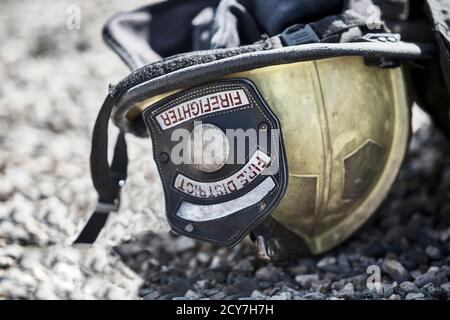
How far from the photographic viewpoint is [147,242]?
6.92ft

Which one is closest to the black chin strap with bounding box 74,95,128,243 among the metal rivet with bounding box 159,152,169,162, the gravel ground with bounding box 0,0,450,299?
the gravel ground with bounding box 0,0,450,299

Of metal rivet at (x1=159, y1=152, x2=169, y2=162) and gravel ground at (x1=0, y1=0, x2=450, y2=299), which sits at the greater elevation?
metal rivet at (x1=159, y1=152, x2=169, y2=162)

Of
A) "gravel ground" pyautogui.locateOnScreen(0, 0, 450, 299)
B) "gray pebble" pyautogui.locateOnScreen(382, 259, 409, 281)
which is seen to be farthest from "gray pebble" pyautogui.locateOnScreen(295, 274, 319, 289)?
"gray pebble" pyautogui.locateOnScreen(382, 259, 409, 281)

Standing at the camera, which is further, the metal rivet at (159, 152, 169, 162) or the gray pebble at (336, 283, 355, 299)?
the gray pebble at (336, 283, 355, 299)

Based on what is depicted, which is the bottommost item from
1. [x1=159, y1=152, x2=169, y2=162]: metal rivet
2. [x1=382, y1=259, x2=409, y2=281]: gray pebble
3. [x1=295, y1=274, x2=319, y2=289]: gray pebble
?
[x1=295, y1=274, x2=319, y2=289]: gray pebble

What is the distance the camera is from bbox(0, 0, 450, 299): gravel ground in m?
1.83

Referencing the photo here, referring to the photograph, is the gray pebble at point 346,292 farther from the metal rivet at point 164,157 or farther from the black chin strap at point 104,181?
the black chin strap at point 104,181

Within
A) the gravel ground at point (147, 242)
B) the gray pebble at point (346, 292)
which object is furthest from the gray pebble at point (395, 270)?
the gray pebble at point (346, 292)

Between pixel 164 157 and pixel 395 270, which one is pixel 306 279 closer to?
pixel 395 270

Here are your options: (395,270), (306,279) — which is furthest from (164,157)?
(395,270)

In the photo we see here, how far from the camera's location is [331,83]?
166cm

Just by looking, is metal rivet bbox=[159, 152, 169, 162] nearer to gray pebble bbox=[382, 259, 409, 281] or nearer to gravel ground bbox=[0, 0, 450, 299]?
gravel ground bbox=[0, 0, 450, 299]
